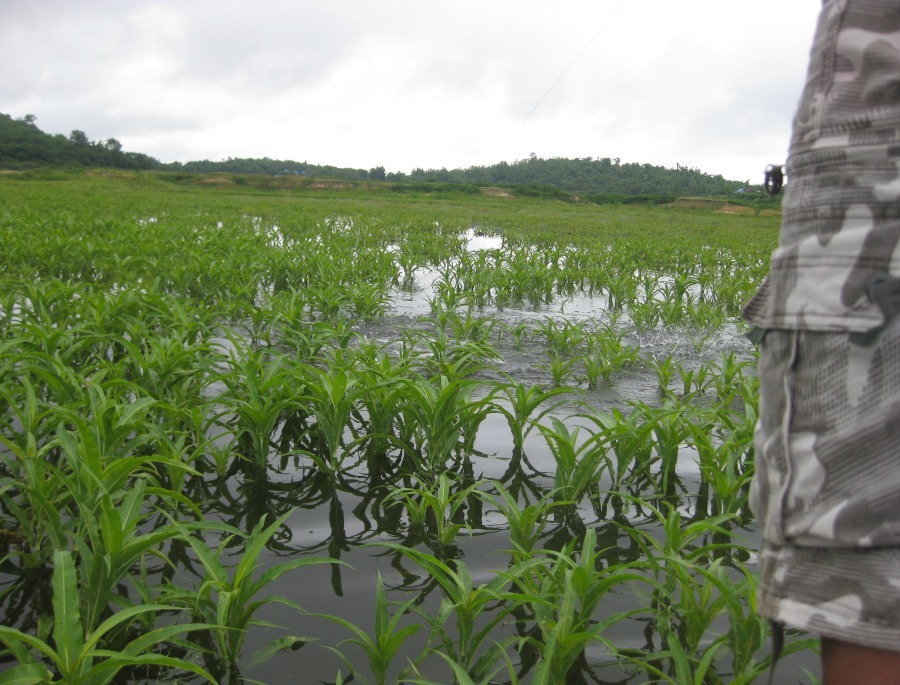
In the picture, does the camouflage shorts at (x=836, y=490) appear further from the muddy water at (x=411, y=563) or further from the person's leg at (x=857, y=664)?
the muddy water at (x=411, y=563)

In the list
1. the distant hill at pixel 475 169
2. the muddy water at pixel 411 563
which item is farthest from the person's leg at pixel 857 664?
the distant hill at pixel 475 169

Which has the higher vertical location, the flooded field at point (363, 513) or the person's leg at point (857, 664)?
the person's leg at point (857, 664)

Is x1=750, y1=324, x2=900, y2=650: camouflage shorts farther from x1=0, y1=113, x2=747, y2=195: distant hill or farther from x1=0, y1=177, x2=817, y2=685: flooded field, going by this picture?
x1=0, y1=113, x2=747, y2=195: distant hill

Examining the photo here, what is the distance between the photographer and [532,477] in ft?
8.52

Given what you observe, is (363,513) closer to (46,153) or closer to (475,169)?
(46,153)

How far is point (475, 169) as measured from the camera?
75.9 metres

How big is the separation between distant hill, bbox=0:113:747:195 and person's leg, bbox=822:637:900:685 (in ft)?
135

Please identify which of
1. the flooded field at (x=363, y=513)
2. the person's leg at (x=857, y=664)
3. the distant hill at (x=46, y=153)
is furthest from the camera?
the distant hill at (x=46, y=153)

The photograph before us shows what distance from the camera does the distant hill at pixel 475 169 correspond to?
163 ft

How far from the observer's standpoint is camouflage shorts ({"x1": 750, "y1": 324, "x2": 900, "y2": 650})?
0.71 metres

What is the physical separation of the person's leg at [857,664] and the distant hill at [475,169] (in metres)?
41.1

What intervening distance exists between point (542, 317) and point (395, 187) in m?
35.9

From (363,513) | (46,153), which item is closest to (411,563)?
(363,513)

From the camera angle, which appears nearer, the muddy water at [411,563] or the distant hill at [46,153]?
the muddy water at [411,563]
